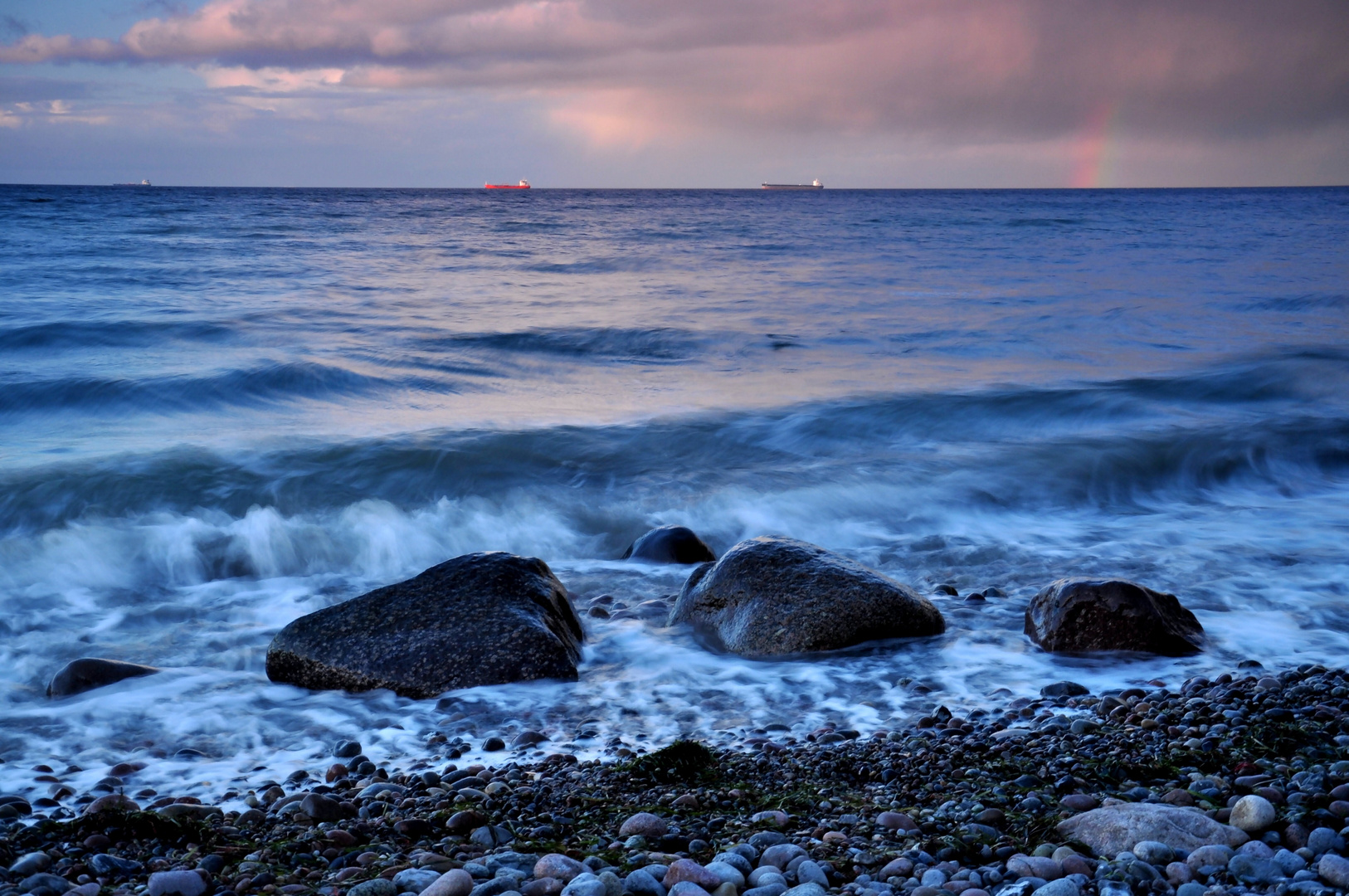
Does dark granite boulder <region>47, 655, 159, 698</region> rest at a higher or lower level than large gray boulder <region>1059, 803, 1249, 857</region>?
lower

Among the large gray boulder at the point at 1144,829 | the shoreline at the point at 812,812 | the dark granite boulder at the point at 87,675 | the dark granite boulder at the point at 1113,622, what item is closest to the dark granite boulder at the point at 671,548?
the dark granite boulder at the point at 1113,622

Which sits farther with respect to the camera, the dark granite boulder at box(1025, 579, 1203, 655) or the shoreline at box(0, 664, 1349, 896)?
the dark granite boulder at box(1025, 579, 1203, 655)

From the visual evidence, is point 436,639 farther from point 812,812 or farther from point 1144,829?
point 1144,829

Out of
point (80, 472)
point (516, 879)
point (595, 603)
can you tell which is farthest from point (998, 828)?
point (80, 472)

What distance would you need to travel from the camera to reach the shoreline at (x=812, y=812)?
8.00ft

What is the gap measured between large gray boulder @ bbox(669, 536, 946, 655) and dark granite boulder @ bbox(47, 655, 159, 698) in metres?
2.65

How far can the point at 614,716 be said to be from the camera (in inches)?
158

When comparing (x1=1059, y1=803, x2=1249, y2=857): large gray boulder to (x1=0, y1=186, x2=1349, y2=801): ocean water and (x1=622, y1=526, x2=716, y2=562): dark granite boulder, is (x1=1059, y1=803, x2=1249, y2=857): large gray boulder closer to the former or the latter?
(x1=0, y1=186, x2=1349, y2=801): ocean water

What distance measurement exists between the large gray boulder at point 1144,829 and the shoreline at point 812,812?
4 cm

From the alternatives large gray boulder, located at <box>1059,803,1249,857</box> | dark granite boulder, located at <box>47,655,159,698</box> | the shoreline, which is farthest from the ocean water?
large gray boulder, located at <box>1059,803,1249,857</box>

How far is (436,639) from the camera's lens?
14.5 feet

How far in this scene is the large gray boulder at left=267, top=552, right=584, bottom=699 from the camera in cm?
431

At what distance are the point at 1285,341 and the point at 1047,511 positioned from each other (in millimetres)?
9489

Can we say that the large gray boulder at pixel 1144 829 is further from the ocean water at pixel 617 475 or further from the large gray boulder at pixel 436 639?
the large gray boulder at pixel 436 639
